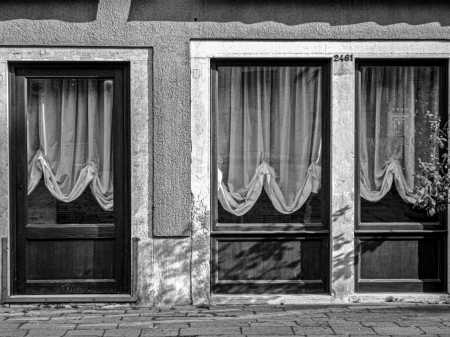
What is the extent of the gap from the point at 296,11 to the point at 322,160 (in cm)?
167

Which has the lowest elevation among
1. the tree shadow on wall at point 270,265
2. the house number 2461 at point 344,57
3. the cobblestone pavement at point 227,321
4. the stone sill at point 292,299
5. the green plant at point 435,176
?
the cobblestone pavement at point 227,321

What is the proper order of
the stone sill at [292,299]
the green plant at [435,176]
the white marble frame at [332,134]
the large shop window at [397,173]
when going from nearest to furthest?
the green plant at [435,176] → the white marble frame at [332,134] → the stone sill at [292,299] → the large shop window at [397,173]

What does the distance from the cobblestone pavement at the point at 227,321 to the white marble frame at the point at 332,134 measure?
1.05 ft

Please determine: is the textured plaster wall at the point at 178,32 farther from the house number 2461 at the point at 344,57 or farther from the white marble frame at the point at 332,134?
the house number 2461 at the point at 344,57

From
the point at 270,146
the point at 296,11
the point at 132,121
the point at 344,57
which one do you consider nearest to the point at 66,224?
the point at 132,121

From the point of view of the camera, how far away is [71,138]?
860 cm

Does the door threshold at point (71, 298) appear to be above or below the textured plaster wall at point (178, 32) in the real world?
below

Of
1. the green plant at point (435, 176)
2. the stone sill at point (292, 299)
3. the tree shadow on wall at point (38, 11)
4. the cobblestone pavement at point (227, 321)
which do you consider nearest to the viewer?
the cobblestone pavement at point (227, 321)

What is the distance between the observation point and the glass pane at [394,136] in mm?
8664

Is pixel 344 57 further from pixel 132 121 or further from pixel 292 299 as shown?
pixel 292 299

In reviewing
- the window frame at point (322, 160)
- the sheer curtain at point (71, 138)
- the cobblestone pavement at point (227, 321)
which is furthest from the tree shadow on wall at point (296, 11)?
the cobblestone pavement at point (227, 321)

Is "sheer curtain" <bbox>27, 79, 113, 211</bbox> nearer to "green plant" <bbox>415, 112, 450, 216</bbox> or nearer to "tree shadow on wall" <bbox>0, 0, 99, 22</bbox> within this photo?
"tree shadow on wall" <bbox>0, 0, 99, 22</bbox>

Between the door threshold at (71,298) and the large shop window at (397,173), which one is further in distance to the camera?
the large shop window at (397,173)

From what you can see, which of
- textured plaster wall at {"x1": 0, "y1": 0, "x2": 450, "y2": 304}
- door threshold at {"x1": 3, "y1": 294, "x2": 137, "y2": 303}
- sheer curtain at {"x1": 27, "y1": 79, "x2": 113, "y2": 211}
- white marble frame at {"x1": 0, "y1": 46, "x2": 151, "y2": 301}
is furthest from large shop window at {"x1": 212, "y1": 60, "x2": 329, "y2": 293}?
sheer curtain at {"x1": 27, "y1": 79, "x2": 113, "y2": 211}
